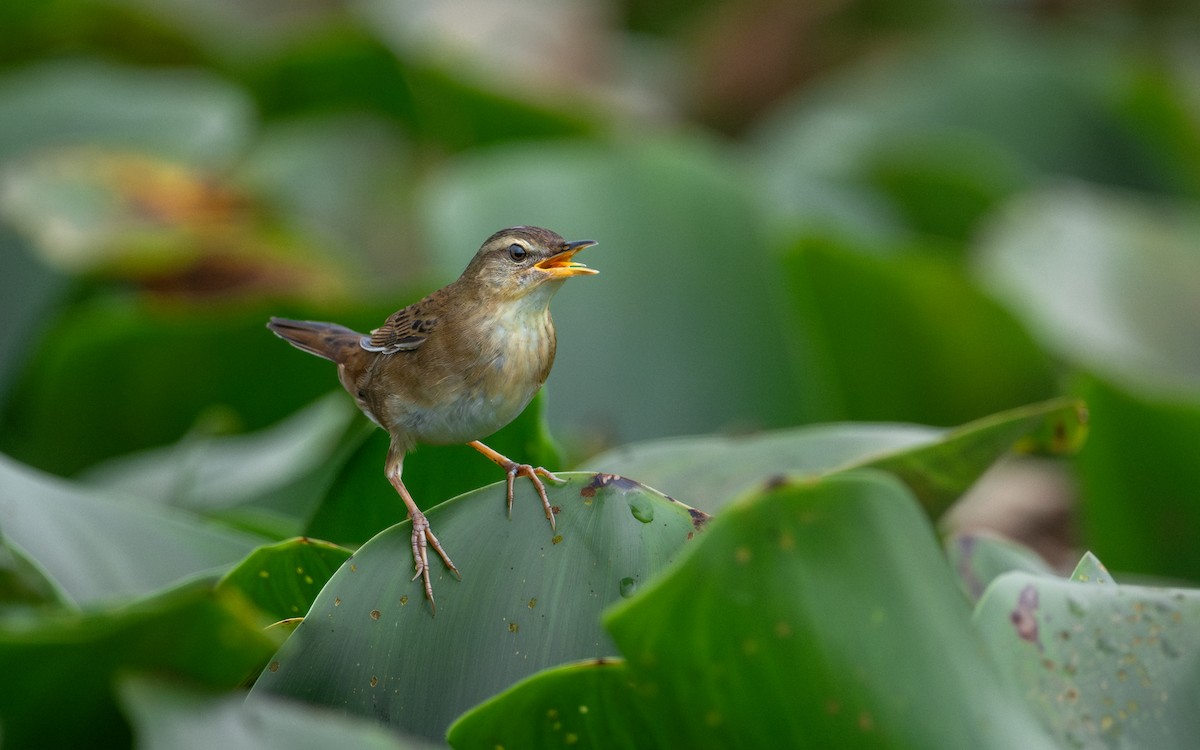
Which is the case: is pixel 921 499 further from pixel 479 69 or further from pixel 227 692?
pixel 479 69

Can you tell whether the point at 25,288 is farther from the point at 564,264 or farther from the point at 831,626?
the point at 831,626

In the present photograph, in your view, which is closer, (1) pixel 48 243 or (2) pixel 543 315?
(2) pixel 543 315

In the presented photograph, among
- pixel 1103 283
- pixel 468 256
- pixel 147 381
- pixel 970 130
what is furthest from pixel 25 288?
pixel 970 130

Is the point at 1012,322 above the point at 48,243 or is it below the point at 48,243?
below

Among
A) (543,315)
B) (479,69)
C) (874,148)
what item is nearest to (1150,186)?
(874,148)

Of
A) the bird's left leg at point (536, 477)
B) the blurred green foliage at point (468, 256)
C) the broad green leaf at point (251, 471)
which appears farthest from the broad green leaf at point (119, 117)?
the bird's left leg at point (536, 477)

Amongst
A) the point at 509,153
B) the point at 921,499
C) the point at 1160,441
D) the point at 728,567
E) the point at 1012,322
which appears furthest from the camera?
the point at 509,153

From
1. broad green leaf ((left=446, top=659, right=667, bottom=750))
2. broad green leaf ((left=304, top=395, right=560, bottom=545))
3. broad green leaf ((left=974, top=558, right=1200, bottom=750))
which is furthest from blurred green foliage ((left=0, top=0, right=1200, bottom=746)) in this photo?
broad green leaf ((left=974, top=558, right=1200, bottom=750))
